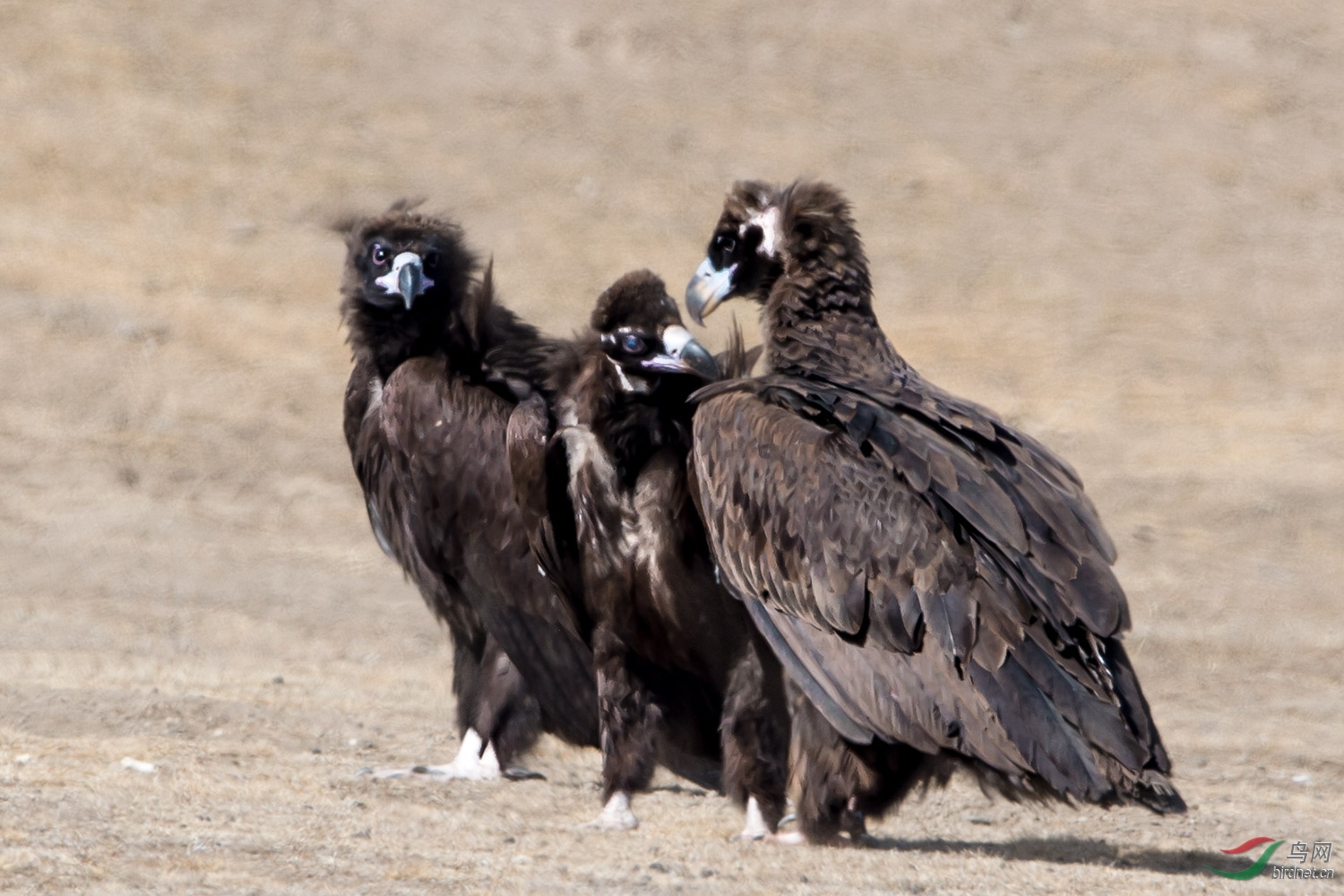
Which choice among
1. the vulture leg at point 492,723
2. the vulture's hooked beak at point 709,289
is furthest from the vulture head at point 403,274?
the vulture leg at point 492,723

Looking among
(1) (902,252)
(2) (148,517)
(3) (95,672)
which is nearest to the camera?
(3) (95,672)

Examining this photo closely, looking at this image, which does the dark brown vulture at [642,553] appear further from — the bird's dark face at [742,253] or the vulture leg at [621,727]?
the bird's dark face at [742,253]

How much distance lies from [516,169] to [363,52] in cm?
300

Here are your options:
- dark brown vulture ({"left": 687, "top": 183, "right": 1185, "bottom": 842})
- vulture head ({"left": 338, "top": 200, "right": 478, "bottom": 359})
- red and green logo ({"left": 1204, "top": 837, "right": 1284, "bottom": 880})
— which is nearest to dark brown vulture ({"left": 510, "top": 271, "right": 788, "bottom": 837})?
dark brown vulture ({"left": 687, "top": 183, "right": 1185, "bottom": 842})

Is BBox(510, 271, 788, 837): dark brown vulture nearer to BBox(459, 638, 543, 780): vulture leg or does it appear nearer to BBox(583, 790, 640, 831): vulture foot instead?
BBox(583, 790, 640, 831): vulture foot

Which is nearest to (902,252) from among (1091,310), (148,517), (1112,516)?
(1091,310)

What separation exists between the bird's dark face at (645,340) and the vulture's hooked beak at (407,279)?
1.04 m

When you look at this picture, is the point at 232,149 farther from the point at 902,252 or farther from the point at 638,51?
the point at 902,252

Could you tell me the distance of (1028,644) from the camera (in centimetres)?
546

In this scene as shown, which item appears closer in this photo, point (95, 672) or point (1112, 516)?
point (95, 672)

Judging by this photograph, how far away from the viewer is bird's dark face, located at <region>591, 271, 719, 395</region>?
20.6 feet

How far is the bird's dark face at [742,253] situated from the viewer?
6703mm

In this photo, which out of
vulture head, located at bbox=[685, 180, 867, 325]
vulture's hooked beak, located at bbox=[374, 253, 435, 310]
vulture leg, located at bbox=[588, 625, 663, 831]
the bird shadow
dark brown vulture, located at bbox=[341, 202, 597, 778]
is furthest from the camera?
vulture's hooked beak, located at bbox=[374, 253, 435, 310]

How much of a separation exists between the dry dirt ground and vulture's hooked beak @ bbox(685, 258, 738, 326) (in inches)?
68.1
